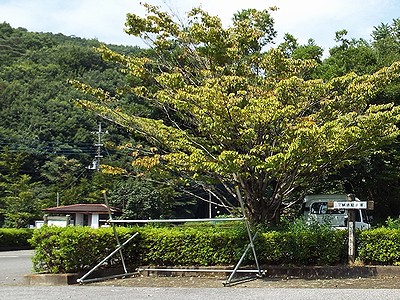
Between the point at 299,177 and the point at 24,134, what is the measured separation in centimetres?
4144

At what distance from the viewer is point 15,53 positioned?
5662cm

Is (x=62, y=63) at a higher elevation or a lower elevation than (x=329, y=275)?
higher

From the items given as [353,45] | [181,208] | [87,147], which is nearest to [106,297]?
[353,45]

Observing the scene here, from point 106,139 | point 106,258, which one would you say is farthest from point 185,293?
point 106,139

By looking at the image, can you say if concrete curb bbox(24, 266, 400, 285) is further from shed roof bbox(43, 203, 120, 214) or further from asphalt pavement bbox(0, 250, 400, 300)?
shed roof bbox(43, 203, 120, 214)

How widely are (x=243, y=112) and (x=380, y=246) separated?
384 cm

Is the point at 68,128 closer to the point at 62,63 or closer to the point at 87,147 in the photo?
the point at 87,147

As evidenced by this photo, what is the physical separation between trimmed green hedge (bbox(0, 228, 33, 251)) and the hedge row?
1450 centimetres

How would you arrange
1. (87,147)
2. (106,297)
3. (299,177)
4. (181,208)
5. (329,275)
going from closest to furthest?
(106,297) → (329,275) → (299,177) → (181,208) → (87,147)

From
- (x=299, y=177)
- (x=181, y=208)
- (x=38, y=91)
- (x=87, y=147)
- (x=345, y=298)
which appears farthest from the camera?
(x=38, y=91)

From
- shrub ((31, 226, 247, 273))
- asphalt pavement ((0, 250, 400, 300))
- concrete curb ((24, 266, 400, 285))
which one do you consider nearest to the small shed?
shrub ((31, 226, 247, 273))

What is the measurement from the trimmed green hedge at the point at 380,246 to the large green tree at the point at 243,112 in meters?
1.82

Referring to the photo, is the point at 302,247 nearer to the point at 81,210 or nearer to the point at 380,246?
the point at 380,246

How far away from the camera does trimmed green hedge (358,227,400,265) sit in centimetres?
1019
